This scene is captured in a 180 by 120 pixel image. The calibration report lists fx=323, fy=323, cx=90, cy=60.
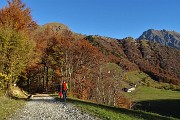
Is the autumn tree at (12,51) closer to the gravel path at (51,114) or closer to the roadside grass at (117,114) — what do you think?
the gravel path at (51,114)

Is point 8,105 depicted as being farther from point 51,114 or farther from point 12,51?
point 12,51

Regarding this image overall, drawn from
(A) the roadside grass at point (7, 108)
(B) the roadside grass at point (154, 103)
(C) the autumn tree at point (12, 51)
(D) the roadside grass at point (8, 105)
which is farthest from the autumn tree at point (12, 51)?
(B) the roadside grass at point (154, 103)

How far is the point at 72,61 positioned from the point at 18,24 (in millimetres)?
34574

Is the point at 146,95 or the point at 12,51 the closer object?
the point at 12,51

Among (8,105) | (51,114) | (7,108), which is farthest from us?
(8,105)

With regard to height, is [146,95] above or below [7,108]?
above

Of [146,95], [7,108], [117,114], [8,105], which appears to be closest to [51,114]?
[117,114]

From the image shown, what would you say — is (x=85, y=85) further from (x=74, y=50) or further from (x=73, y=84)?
(x=74, y=50)

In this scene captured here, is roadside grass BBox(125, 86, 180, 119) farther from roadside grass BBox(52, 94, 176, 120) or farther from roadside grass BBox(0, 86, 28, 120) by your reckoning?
roadside grass BBox(52, 94, 176, 120)

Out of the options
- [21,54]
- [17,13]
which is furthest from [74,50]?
[21,54]

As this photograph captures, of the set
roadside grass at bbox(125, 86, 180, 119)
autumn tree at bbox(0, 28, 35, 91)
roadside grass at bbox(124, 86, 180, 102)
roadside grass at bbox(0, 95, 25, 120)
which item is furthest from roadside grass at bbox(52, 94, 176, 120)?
roadside grass at bbox(124, 86, 180, 102)

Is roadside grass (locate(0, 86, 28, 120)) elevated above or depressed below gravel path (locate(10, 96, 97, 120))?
above

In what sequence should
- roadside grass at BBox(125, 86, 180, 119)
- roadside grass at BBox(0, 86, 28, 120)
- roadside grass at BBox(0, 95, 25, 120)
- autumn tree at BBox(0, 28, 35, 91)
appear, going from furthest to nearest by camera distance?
1. roadside grass at BBox(125, 86, 180, 119)
2. autumn tree at BBox(0, 28, 35, 91)
3. roadside grass at BBox(0, 86, 28, 120)
4. roadside grass at BBox(0, 95, 25, 120)

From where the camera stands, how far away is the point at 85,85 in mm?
88375
